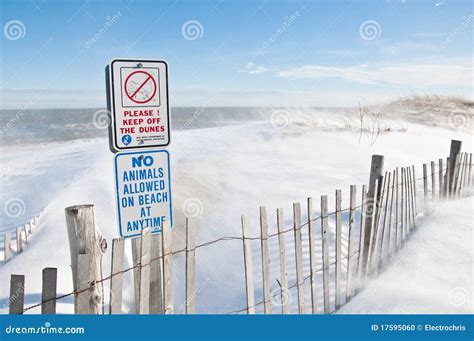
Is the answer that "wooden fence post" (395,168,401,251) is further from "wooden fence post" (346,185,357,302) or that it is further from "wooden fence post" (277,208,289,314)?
"wooden fence post" (277,208,289,314)

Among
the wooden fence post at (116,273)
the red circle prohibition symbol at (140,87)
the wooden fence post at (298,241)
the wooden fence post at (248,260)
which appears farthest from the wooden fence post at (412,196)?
the wooden fence post at (116,273)

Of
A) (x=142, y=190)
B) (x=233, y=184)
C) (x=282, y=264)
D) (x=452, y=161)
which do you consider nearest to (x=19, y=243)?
(x=233, y=184)

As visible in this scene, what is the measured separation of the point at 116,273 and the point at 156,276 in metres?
0.35

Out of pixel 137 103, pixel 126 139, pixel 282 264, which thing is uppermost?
pixel 137 103

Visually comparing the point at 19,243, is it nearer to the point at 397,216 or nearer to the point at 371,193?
the point at 371,193

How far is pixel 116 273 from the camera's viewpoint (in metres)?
2.43

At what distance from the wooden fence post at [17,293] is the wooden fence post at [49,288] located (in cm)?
10

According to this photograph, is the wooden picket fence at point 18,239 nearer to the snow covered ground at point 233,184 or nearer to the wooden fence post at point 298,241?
the snow covered ground at point 233,184

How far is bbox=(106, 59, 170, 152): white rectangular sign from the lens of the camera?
282 centimetres

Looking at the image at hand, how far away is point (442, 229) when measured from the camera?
220 inches

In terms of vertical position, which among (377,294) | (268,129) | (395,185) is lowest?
(377,294)

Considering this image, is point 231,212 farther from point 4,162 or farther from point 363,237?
point 4,162

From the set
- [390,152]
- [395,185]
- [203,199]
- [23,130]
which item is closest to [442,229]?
[395,185]
